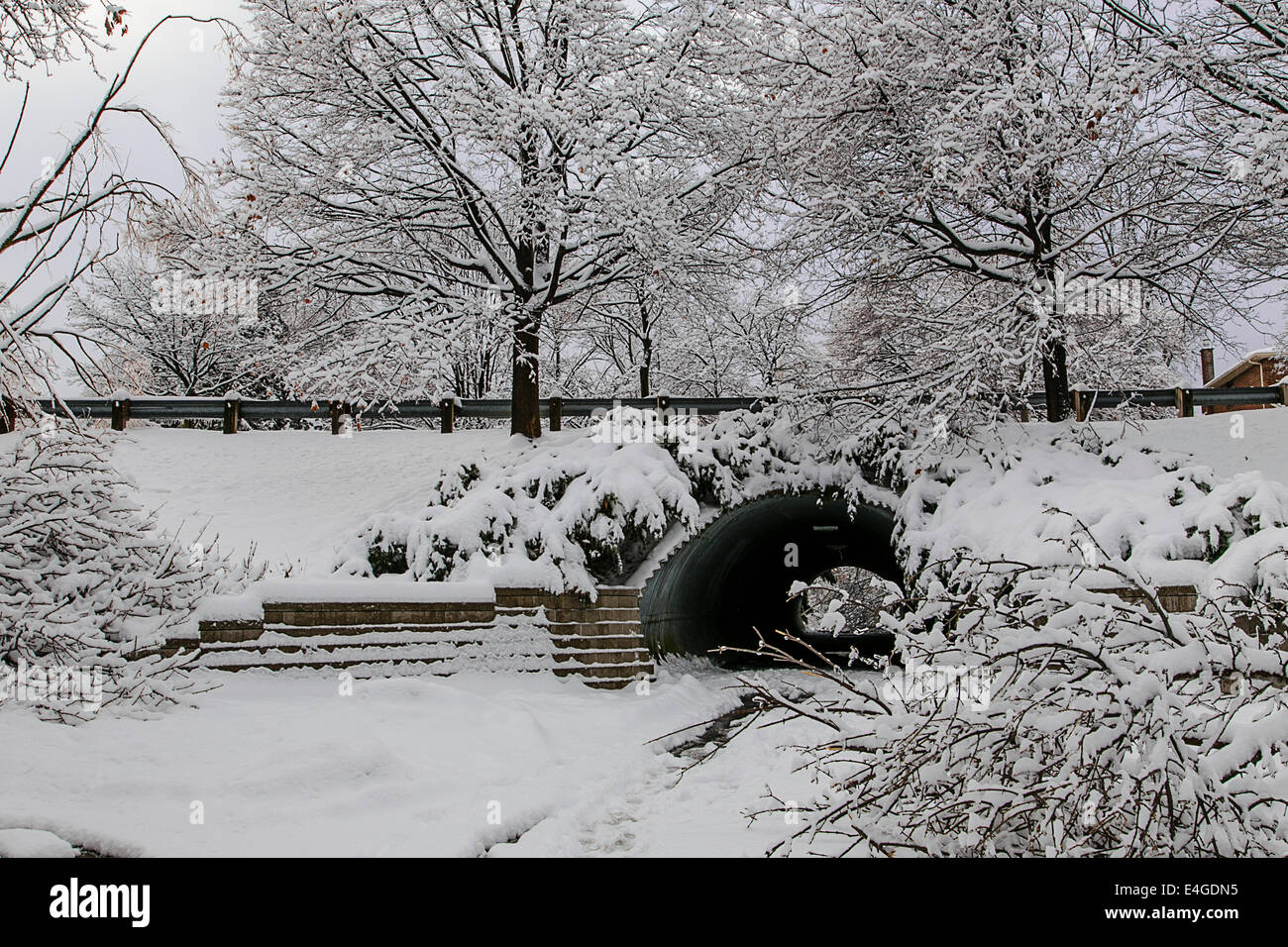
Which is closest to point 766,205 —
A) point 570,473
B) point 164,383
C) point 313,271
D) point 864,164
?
point 864,164

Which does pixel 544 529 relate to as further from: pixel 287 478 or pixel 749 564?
pixel 749 564

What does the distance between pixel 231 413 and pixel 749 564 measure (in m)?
11.3

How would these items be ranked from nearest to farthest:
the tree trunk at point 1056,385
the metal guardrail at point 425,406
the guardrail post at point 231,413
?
1. the tree trunk at point 1056,385
2. the metal guardrail at point 425,406
3. the guardrail post at point 231,413

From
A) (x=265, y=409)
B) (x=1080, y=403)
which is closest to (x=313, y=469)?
(x=265, y=409)

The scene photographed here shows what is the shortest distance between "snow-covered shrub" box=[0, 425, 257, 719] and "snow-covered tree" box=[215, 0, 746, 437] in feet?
22.1

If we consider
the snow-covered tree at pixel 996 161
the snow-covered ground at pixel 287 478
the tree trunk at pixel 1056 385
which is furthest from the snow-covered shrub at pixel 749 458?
the snow-covered ground at pixel 287 478

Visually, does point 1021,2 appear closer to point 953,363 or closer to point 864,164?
point 864,164

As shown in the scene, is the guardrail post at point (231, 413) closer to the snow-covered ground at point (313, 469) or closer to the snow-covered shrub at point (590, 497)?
the snow-covered ground at point (313, 469)

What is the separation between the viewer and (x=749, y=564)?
18.4 meters

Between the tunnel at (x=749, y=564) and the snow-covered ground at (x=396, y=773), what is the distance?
204 centimetres

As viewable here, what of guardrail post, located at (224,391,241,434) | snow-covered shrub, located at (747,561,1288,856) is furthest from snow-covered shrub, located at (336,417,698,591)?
guardrail post, located at (224,391,241,434)

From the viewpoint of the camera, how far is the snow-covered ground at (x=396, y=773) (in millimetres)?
5059

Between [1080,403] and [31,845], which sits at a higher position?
[1080,403]

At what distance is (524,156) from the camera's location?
50.6 feet
